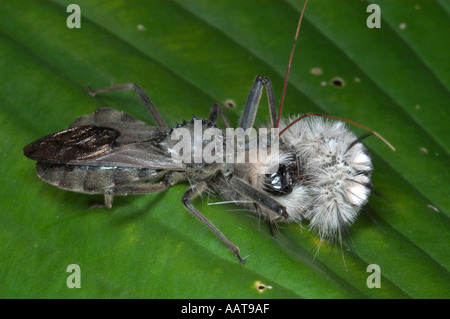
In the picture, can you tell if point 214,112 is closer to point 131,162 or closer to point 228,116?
point 228,116

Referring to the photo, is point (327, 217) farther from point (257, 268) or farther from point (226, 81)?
point (226, 81)

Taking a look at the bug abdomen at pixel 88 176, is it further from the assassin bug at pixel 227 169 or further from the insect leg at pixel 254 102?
the insect leg at pixel 254 102

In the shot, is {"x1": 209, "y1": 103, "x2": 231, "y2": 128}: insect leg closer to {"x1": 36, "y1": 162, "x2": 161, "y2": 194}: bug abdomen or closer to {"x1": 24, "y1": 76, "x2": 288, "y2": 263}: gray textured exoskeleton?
{"x1": 24, "y1": 76, "x2": 288, "y2": 263}: gray textured exoskeleton

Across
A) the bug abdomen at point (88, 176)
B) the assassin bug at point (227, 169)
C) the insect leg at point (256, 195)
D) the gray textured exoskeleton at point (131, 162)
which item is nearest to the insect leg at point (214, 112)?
the gray textured exoskeleton at point (131, 162)

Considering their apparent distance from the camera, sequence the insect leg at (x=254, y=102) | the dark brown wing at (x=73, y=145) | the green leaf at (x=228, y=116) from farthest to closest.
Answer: the insect leg at (x=254, y=102) → the dark brown wing at (x=73, y=145) → the green leaf at (x=228, y=116)

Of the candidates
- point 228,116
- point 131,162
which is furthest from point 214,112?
point 131,162

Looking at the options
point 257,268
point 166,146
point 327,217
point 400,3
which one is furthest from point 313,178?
point 400,3
